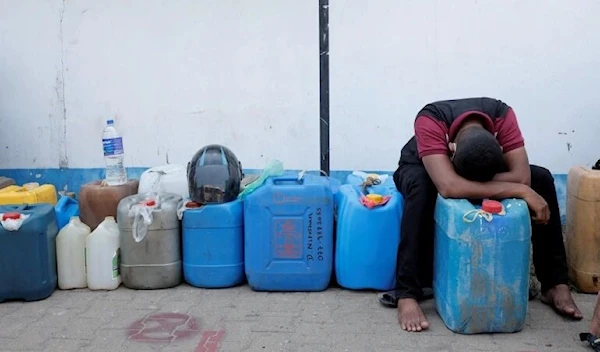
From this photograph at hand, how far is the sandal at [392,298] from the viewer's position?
12.7 feet

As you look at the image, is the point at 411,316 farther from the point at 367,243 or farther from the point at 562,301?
the point at 562,301

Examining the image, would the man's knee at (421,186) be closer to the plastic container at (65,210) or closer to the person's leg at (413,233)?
the person's leg at (413,233)

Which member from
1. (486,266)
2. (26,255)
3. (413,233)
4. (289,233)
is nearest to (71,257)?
(26,255)

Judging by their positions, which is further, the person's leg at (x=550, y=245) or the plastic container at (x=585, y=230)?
the plastic container at (x=585, y=230)

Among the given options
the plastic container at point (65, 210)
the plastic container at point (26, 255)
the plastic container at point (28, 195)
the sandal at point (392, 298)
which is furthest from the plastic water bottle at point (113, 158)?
the sandal at point (392, 298)

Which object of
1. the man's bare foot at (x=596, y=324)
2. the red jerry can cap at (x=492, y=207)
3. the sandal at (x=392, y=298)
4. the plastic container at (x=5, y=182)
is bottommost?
the sandal at (x=392, y=298)

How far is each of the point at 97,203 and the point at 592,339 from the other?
119 inches

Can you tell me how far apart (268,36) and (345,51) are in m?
0.58

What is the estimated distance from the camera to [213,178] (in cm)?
418

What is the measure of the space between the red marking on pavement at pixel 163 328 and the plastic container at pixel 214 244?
0.42 metres

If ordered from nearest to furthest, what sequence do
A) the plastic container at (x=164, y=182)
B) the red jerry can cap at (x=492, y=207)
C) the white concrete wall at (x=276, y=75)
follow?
the red jerry can cap at (x=492, y=207), the plastic container at (x=164, y=182), the white concrete wall at (x=276, y=75)

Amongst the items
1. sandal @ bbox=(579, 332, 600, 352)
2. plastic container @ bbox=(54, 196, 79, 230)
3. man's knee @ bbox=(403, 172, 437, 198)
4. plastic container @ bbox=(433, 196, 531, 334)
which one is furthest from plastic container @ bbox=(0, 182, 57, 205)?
sandal @ bbox=(579, 332, 600, 352)

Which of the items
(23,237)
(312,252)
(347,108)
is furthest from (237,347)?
(347,108)

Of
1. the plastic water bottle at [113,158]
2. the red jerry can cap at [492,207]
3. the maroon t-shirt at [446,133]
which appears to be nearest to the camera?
the red jerry can cap at [492,207]
